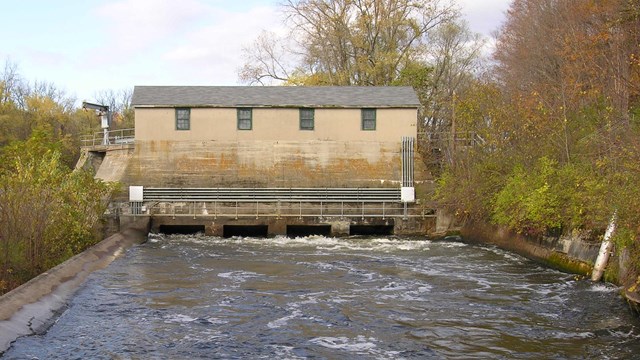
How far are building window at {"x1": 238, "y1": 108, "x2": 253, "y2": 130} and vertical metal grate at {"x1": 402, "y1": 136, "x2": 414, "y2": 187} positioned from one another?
7361 mm

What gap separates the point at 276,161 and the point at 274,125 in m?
1.87

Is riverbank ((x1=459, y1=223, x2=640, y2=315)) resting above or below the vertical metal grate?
below

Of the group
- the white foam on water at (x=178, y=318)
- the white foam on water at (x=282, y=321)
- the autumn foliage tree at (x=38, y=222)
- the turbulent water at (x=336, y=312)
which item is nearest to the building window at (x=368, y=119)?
the turbulent water at (x=336, y=312)

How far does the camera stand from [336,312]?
1284cm

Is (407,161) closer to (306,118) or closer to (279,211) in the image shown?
(306,118)

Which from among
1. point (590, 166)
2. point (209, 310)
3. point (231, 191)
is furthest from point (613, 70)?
point (231, 191)

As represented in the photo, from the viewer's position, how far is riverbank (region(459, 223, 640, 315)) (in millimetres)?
13267

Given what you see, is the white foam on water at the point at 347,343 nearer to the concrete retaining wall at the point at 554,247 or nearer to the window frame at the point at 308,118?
the concrete retaining wall at the point at 554,247

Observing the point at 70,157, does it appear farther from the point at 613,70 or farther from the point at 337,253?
the point at 613,70

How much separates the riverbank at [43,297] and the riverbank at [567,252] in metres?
10.2

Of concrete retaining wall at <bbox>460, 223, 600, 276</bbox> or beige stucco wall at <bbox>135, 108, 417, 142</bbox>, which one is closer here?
concrete retaining wall at <bbox>460, 223, 600, 276</bbox>

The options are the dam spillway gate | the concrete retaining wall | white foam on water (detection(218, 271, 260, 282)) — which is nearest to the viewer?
white foam on water (detection(218, 271, 260, 282))

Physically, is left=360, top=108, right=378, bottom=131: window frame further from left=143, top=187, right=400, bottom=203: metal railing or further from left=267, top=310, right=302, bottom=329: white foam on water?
left=267, top=310, right=302, bottom=329: white foam on water

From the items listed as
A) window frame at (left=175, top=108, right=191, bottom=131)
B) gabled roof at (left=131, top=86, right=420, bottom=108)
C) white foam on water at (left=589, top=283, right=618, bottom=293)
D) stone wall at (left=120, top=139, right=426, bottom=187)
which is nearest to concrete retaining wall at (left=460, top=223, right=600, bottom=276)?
white foam on water at (left=589, top=283, right=618, bottom=293)
